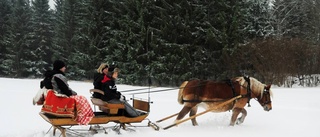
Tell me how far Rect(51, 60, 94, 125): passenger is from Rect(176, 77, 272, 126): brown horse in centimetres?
245

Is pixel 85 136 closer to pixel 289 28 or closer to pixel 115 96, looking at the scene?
pixel 115 96


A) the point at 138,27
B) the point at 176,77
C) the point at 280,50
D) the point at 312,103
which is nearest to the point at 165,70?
the point at 176,77

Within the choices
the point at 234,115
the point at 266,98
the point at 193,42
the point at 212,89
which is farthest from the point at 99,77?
the point at 193,42

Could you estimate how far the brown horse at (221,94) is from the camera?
7.85 metres

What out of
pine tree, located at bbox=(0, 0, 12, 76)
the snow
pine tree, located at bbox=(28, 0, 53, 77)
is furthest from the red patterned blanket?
pine tree, located at bbox=(0, 0, 12, 76)

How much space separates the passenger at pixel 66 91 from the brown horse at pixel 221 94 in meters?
2.45

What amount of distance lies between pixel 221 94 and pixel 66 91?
3786 mm

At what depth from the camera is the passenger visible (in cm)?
602

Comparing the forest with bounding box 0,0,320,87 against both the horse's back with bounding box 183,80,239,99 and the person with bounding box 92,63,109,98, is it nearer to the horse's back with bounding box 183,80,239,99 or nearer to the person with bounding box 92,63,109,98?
the horse's back with bounding box 183,80,239,99

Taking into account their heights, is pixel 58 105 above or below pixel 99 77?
below

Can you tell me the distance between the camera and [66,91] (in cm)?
607

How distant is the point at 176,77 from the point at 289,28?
18.9 m

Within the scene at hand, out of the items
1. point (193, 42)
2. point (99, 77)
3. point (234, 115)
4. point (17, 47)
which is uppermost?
point (17, 47)

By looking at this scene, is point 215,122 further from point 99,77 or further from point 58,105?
point 58,105
